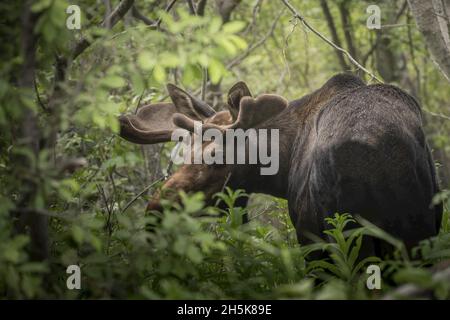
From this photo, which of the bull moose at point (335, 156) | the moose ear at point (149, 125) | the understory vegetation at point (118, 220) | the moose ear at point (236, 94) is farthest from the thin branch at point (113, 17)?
the moose ear at point (149, 125)

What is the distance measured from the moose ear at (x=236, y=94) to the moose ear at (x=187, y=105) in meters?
0.61

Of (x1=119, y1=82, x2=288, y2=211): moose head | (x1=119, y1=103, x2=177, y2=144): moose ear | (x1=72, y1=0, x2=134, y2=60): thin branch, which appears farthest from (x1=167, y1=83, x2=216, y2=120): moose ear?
(x1=72, y1=0, x2=134, y2=60): thin branch

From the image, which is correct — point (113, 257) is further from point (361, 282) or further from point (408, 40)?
point (408, 40)

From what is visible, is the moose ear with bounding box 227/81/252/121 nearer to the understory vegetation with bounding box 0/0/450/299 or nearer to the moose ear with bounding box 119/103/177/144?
the moose ear with bounding box 119/103/177/144

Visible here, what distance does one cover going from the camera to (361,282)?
404cm

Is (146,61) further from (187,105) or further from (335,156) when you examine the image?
(187,105)

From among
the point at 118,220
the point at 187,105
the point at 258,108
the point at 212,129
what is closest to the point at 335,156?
the point at 258,108

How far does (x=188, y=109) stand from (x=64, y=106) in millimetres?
2831

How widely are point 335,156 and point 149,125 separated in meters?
2.34

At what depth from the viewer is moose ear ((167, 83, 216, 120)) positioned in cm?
597

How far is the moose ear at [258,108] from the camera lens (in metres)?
5.29

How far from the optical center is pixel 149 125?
250 inches
